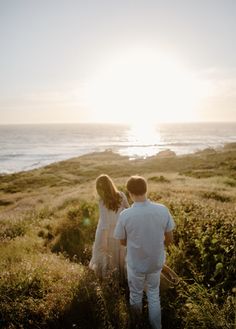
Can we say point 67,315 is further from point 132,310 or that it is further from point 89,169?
point 89,169

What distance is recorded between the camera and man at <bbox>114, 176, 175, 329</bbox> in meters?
4.90

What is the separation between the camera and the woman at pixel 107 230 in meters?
6.62

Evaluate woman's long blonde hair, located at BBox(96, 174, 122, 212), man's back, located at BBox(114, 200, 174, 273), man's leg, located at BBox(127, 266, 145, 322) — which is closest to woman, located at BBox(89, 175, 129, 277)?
woman's long blonde hair, located at BBox(96, 174, 122, 212)

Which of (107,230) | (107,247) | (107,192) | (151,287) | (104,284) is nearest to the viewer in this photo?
(151,287)

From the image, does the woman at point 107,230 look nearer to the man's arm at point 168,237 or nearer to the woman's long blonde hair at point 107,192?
the woman's long blonde hair at point 107,192

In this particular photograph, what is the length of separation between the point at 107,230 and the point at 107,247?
14.9 inches

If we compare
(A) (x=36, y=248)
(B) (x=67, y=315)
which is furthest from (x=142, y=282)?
(A) (x=36, y=248)

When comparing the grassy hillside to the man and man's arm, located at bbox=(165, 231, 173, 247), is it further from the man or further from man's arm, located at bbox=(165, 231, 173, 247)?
man's arm, located at bbox=(165, 231, 173, 247)

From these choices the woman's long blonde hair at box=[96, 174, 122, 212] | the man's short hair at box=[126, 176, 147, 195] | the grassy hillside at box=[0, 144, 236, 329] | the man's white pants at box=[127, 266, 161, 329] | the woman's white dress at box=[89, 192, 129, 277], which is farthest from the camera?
the woman's white dress at box=[89, 192, 129, 277]

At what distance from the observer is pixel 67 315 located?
18.1ft

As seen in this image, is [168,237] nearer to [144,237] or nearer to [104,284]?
[144,237]

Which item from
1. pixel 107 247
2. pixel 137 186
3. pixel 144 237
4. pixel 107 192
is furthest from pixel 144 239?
pixel 107 247

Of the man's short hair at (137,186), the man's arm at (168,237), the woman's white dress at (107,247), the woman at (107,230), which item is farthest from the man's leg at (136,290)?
the woman's white dress at (107,247)

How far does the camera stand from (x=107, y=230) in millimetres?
6898
